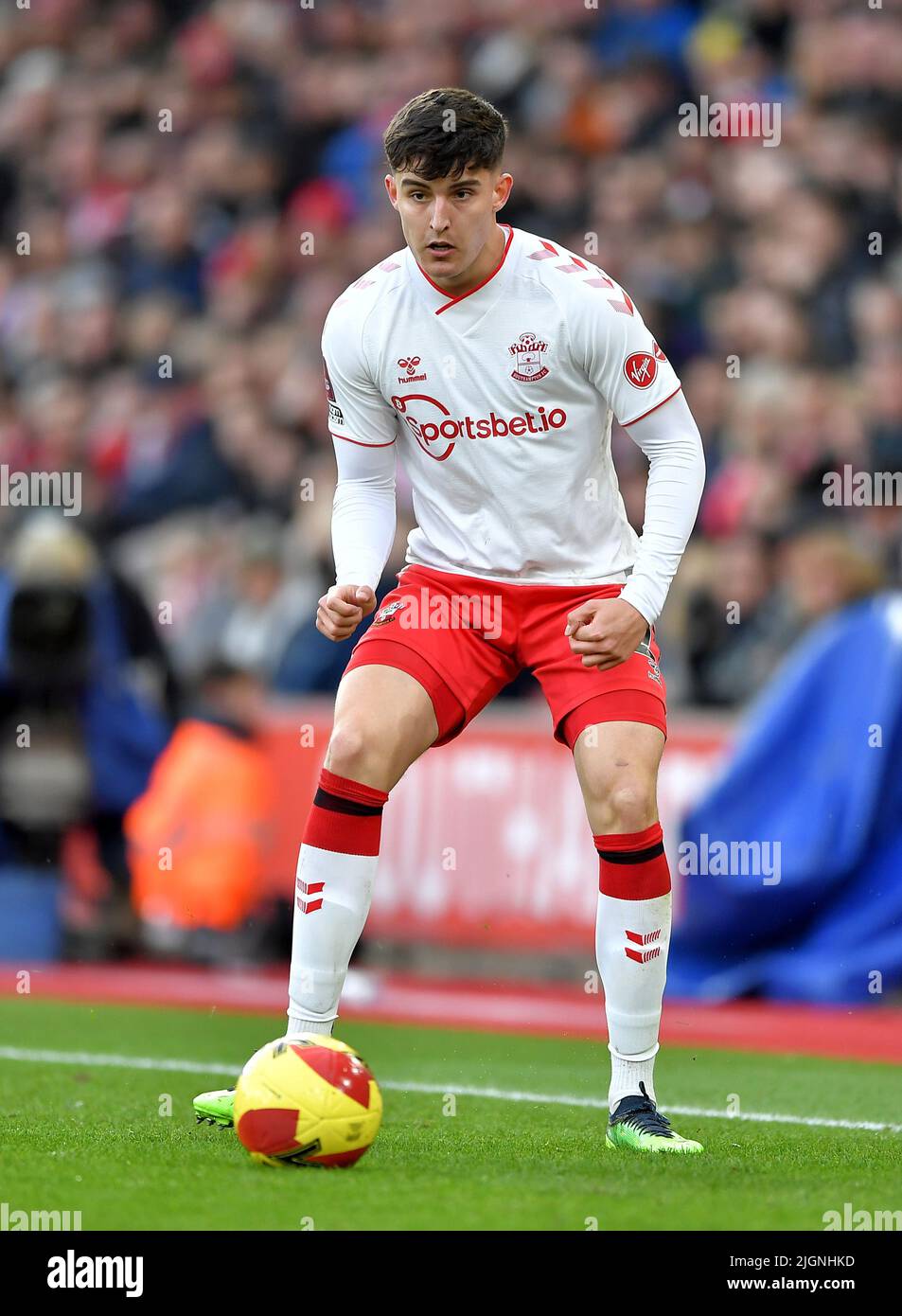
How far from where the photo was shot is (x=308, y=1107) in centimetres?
492

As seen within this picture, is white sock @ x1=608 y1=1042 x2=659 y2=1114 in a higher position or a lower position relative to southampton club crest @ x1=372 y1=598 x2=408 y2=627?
lower

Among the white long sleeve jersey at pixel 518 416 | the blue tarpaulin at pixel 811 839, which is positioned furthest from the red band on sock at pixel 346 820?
the blue tarpaulin at pixel 811 839

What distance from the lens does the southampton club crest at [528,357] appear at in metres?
5.52

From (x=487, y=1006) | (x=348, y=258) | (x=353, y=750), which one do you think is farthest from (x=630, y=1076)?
(x=348, y=258)

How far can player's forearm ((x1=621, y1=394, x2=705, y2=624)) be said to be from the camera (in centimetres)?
549

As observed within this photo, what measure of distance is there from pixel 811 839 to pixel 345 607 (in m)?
4.96

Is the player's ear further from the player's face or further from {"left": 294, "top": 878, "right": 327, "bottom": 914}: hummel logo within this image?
{"left": 294, "top": 878, "right": 327, "bottom": 914}: hummel logo

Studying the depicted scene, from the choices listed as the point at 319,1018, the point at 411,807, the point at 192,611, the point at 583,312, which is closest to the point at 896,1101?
the point at 319,1018

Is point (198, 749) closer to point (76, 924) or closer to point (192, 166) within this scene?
point (76, 924)

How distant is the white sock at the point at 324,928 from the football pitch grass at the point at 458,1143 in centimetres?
40

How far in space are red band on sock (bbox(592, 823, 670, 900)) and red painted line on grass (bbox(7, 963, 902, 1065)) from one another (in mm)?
3009

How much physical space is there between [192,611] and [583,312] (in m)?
9.14

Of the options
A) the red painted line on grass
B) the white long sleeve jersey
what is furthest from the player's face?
the red painted line on grass
